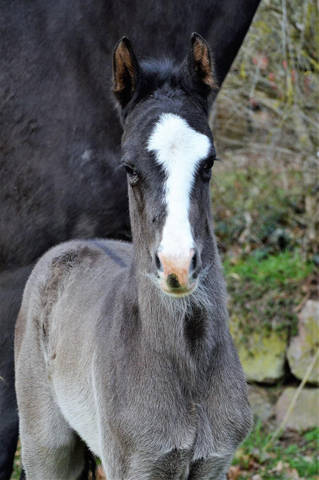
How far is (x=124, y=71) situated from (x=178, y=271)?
3.03ft

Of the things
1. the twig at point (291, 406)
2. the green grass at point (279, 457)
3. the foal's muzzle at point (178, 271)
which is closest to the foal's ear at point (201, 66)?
the foal's muzzle at point (178, 271)

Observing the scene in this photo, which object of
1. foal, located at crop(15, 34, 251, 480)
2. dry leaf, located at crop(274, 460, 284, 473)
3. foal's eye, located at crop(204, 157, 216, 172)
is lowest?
dry leaf, located at crop(274, 460, 284, 473)

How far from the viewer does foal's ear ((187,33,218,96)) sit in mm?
2586

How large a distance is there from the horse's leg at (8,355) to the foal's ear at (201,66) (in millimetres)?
1476

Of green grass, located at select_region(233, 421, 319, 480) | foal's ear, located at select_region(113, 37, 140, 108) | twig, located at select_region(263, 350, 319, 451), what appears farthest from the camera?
twig, located at select_region(263, 350, 319, 451)

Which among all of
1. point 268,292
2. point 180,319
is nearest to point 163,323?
point 180,319

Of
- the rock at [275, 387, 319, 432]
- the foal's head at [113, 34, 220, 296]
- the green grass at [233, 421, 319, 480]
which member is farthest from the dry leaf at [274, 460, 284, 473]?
the foal's head at [113, 34, 220, 296]

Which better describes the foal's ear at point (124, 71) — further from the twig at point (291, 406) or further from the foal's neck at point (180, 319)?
the twig at point (291, 406)

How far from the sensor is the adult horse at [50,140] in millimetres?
3471

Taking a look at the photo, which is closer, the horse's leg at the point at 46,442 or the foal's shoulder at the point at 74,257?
the horse's leg at the point at 46,442

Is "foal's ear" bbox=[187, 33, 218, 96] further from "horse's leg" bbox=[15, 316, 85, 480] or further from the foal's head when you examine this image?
"horse's leg" bbox=[15, 316, 85, 480]

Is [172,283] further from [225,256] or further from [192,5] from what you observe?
[225,256]

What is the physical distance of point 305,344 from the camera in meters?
5.40

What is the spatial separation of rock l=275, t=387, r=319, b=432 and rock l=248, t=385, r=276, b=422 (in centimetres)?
11
